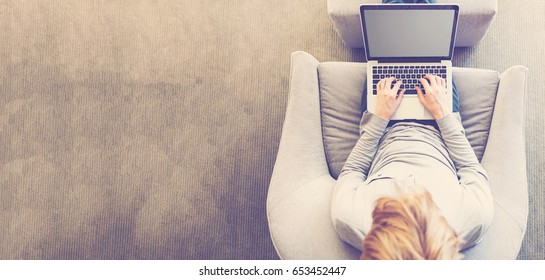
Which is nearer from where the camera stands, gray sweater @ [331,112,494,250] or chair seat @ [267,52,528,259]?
gray sweater @ [331,112,494,250]

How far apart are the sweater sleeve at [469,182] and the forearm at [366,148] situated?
17 centimetres

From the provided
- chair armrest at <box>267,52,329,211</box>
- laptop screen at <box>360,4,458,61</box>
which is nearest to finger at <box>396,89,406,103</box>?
laptop screen at <box>360,4,458,61</box>

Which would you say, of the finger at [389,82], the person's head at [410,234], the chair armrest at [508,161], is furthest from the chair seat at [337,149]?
the person's head at [410,234]

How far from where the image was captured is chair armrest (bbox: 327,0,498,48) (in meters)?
1.55

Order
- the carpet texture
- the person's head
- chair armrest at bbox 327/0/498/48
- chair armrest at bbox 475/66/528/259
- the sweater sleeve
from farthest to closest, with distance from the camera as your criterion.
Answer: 1. the carpet texture
2. chair armrest at bbox 327/0/498/48
3. chair armrest at bbox 475/66/528/259
4. the sweater sleeve
5. the person's head

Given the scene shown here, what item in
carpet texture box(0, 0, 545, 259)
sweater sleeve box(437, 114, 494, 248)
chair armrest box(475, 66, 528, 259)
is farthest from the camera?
carpet texture box(0, 0, 545, 259)

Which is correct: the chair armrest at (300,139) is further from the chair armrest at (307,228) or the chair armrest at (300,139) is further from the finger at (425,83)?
the finger at (425,83)

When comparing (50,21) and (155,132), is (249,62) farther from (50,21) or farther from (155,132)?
(50,21)

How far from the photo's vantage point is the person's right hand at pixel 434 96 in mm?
1395

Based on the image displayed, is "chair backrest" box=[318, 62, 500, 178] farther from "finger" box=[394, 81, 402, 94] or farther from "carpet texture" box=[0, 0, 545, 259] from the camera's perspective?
"carpet texture" box=[0, 0, 545, 259]

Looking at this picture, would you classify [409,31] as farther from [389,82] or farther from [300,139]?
[300,139]

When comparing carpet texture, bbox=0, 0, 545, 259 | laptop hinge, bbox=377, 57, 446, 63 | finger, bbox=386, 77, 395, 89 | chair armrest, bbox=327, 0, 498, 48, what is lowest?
carpet texture, bbox=0, 0, 545, 259
